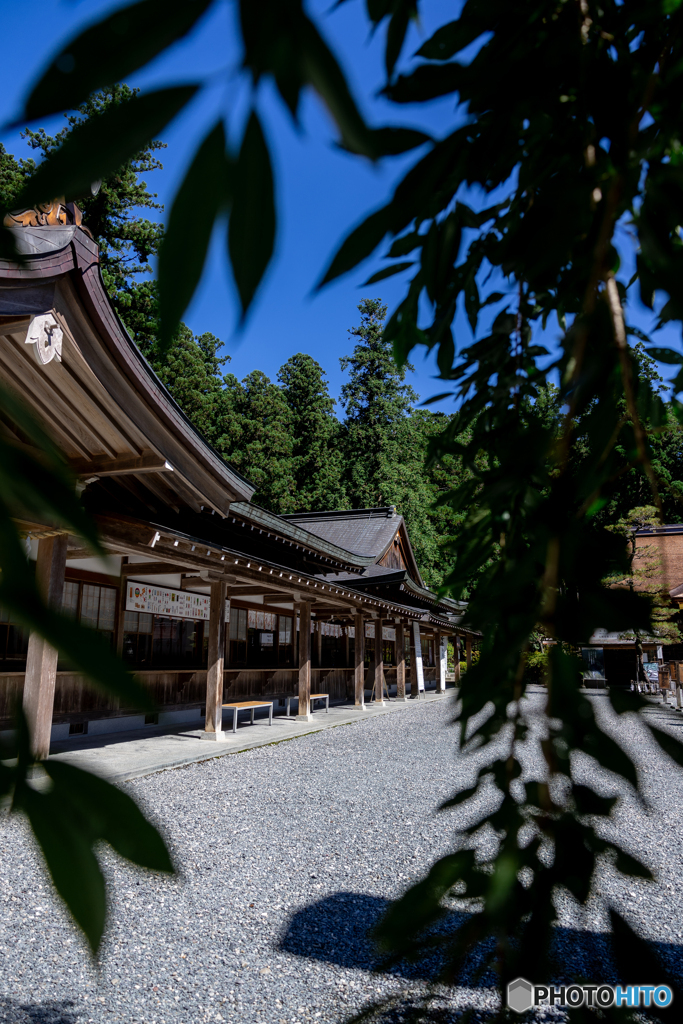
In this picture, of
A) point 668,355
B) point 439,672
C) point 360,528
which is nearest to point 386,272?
point 668,355

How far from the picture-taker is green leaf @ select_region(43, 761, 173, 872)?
386 mm

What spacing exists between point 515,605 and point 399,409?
36280 mm

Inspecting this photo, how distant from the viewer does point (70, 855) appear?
14.8 inches

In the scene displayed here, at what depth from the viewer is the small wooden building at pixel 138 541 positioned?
509 cm

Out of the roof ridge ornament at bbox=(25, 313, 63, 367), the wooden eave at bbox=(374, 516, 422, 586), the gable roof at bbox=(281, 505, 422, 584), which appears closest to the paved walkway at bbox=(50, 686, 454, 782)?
the roof ridge ornament at bbox=(25, 313, 63, 367)

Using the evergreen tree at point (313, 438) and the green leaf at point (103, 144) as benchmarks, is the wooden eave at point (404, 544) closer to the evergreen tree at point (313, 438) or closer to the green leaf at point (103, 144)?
the evergreen tree at point (313, 438)

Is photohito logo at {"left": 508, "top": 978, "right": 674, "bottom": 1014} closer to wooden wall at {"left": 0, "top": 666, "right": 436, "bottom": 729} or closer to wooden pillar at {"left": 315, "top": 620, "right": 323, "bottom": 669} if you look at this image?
wooden wall at {"left": 0, "top": 666, "right": 436, "bottom": 729}

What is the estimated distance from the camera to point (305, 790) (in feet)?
21.2

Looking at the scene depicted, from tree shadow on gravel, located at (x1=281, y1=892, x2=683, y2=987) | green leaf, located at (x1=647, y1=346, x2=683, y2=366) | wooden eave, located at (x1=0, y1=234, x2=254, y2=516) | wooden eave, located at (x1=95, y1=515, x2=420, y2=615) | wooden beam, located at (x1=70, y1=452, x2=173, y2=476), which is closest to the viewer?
green leaf, located at (x1=647, y1=346, x2=683, y2=366)

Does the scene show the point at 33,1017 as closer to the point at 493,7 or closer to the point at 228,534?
the point at 493,7

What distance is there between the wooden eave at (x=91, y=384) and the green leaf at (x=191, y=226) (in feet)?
15.1

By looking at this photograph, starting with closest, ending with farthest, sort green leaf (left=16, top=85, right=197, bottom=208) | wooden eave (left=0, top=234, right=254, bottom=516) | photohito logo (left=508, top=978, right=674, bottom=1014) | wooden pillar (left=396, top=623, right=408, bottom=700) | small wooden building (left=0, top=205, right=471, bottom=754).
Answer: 1. green leaf (left=16, top=85, right=197, bottom=208)
2. photohito logo (left=508, top=978, right=674, bottom=1014)
3. wooden eave (left=0, top=234, right=254, bottom=516)
4. small wooden building (left=0, top=205, right=471, bottom=754)
5. wooden pillar (left=396, top=623, right=408, bottom=700)

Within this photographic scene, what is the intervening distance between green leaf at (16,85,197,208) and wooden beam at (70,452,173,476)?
611 centimetres

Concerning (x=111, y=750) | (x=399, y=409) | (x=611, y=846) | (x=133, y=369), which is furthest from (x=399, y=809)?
(x=399, y=409)
